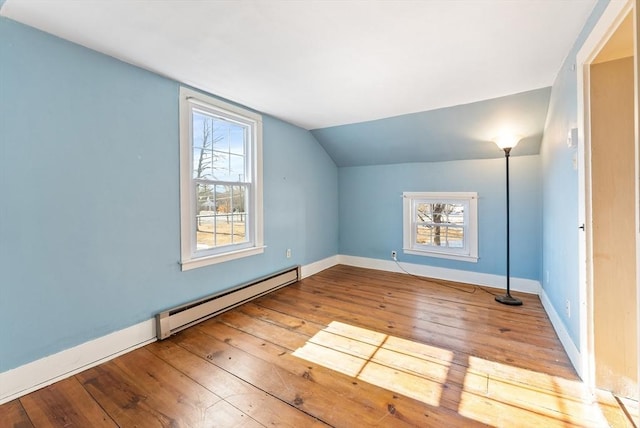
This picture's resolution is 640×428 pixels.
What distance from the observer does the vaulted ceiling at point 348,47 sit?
162 cm

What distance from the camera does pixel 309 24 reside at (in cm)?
174

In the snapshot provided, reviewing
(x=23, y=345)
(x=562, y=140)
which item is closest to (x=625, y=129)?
(x=562, y=140)

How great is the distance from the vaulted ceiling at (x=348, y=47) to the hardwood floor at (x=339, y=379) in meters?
2.23

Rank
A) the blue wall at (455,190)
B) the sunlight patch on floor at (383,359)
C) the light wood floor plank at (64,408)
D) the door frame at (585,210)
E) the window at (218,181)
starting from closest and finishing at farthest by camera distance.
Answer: the light wood floor plank at (64,408) → the door frame at (585,210) → the sunlight patch on floor at (383,359) → the window at (218,181) → the blue wall at (455,190)

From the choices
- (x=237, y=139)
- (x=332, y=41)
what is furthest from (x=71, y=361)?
(x=332, y=41)

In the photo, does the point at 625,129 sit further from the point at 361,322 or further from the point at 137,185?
the point at 137,185

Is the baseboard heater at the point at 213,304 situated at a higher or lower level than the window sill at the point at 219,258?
lower

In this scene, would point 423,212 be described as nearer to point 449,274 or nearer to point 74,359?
point 449,274

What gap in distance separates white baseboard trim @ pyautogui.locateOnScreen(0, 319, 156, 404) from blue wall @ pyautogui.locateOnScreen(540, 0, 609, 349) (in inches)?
127

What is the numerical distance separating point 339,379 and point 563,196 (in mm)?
2156

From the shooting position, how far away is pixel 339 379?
1876 millimetres

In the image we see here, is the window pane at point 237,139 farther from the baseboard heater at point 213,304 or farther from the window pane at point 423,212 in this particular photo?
the window pane at point 423,212

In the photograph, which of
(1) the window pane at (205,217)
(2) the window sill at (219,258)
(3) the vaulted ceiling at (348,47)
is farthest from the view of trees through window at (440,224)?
(1) the window pane at (205,217)

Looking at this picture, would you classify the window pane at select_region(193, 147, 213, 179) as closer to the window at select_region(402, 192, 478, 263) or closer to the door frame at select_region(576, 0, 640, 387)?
the window at select_region(402, 192, 478, 263)
